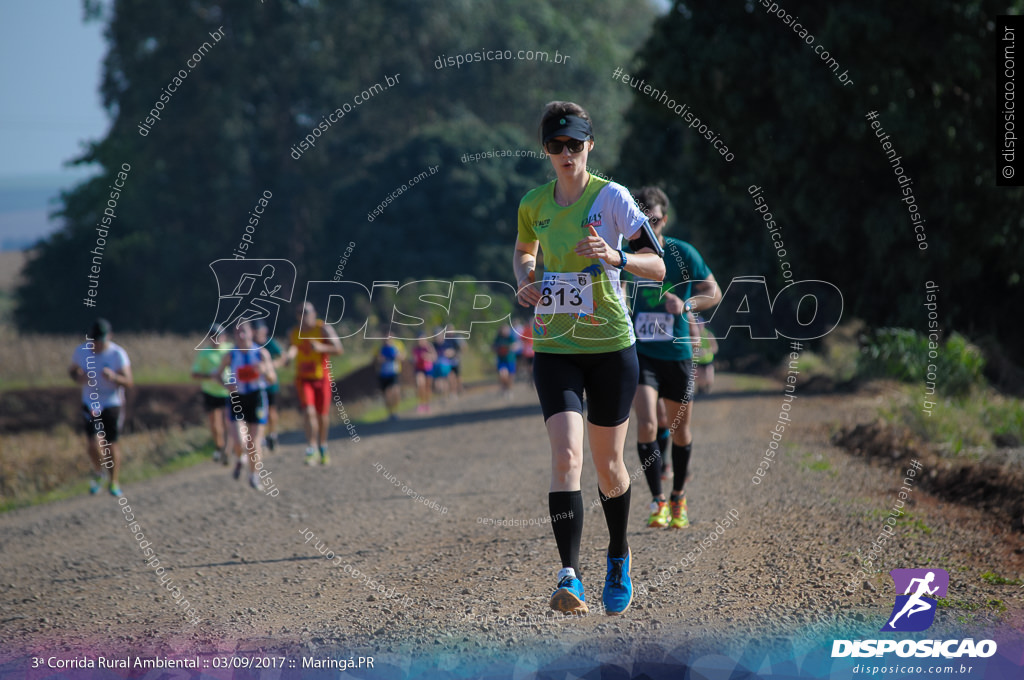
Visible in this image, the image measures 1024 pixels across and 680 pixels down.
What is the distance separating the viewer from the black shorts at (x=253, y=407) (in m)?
10.6

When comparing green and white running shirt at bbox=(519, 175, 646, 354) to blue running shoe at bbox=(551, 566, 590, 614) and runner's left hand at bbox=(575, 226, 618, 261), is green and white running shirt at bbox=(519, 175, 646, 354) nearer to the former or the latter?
runner's left hand at bbox=(575, 226, 618, 261)

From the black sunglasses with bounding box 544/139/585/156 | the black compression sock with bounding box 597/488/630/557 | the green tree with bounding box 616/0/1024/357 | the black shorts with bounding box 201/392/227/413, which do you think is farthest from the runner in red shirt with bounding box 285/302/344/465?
the green tree with bounding box 616/0/1024/357

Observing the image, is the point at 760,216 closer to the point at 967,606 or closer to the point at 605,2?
the point at 967,606

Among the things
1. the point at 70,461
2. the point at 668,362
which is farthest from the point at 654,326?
the point at 70,461

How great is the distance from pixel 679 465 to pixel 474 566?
5.57ft

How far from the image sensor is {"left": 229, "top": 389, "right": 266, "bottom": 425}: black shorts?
10562 millimetres

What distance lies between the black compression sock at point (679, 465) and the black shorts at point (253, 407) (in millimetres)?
5224

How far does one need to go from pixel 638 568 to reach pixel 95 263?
4195cm

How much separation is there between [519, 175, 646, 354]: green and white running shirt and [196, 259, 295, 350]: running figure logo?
4.91 metres

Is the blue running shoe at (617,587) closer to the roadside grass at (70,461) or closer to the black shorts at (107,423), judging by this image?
the black shorts at (107,423)

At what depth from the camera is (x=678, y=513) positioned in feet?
22.6

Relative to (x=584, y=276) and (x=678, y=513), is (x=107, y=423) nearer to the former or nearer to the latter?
(x=678, y=513)

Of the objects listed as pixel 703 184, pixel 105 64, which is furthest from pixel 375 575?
pixel 105 64

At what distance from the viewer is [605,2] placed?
57906mm
